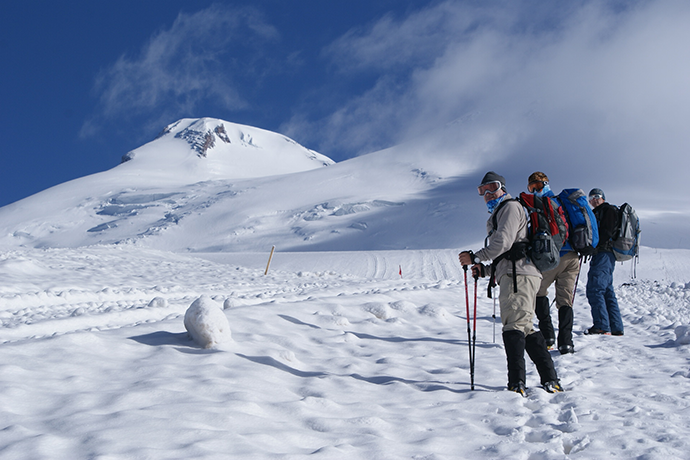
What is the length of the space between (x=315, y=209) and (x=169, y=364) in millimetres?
38233

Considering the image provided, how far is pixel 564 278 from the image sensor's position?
16.5ft

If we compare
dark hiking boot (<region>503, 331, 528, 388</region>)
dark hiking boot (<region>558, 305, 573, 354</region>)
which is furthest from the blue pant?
dark hiking boot (<region>503, 331, 528, 388</region>)

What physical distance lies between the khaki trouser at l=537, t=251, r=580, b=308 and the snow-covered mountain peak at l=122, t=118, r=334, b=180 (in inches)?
3624

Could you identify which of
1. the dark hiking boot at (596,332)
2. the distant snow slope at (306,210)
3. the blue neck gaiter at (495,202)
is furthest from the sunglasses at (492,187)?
the distant snow slope at (306,210)

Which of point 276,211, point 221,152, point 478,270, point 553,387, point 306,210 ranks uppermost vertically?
point 221,152

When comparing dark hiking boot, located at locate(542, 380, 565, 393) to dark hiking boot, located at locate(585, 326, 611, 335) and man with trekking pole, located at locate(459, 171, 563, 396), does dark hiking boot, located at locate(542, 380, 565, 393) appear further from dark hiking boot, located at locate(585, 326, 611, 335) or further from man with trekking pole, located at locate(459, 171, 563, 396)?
dark hiking boot, located at locate(585, 326, 611, 335)

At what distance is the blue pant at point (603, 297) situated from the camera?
5543mm

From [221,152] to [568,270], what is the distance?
131 meters

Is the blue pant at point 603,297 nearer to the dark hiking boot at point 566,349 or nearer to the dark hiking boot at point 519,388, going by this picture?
the dark hiking boot at point 566,349

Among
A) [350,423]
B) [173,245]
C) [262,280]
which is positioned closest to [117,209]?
[173,245]

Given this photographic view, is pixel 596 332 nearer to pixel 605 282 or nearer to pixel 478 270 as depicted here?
pixel 605 282

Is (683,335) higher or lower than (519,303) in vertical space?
lower

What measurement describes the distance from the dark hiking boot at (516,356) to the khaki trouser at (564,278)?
1.69m

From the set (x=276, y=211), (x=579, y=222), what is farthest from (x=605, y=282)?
(x=276, y=211)
